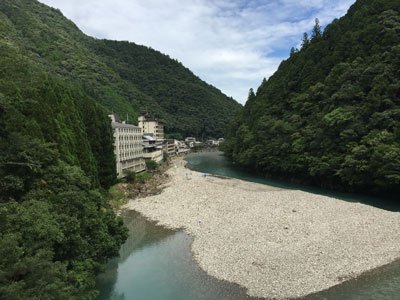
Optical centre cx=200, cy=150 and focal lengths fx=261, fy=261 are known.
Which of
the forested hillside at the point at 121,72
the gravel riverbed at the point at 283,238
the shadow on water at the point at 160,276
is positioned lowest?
the shadow on water at the point at 160,276

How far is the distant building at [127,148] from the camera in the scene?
3991cm

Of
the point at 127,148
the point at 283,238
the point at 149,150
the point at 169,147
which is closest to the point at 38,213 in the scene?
the point at 283,238

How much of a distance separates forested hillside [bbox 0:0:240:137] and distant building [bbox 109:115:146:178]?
30.2 meters

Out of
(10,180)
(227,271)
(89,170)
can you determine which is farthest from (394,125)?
(10,180)

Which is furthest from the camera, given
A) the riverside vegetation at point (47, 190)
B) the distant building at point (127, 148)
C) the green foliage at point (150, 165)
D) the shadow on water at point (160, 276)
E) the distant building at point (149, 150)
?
the distant building at point (149, 150)

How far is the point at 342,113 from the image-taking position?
1272 inches

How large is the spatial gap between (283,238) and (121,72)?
14511cm

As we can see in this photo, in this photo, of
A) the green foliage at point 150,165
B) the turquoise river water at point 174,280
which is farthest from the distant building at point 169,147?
the turquoise river water at point 174,280

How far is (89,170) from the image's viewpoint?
2336 cm

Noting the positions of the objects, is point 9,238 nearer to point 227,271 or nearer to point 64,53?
point 227,271

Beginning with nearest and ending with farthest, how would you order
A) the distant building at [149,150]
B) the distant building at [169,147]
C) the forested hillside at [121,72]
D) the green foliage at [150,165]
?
the green foliage at [150,165], the distant building at [149,150], the distant building at [169,147], the forested hillside at [121,72]

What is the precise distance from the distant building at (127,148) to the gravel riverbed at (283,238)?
12.1 m

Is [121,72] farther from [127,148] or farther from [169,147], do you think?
[127,148]

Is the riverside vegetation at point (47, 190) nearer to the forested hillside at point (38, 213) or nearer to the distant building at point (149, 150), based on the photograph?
the forested hillside at point (38, 213)
